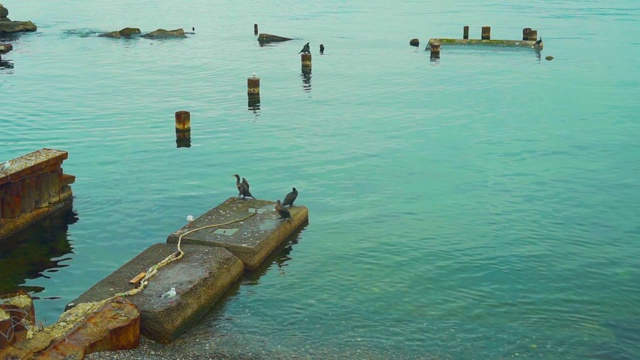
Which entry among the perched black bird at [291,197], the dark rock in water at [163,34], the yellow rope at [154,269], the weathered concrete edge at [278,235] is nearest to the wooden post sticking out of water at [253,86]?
the weathered concrete edge at [278,235]

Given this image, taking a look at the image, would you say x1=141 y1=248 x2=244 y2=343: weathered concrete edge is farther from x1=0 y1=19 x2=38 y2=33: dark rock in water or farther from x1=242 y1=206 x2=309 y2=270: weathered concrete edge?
x1=0 y1=19 x2=38 y2=33: dark rock in water

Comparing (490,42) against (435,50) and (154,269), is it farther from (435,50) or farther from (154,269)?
Answer: (154,269)

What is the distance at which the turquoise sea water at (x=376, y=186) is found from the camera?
49.4ft

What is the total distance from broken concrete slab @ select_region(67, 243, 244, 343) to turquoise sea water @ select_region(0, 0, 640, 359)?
395 mm

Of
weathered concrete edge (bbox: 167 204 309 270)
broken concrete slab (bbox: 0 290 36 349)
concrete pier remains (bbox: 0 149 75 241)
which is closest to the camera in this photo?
broken concrete slab (bbox: 0 290 36 349)

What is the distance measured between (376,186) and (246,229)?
7.29 m

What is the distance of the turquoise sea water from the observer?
49.4 ft

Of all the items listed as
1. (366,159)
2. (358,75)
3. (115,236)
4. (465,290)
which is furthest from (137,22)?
(465,290)

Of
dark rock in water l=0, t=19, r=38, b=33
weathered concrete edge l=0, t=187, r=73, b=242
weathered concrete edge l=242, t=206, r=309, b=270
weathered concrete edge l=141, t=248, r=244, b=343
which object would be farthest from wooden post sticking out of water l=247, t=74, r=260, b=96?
dark rock in water l=0, t=19, r=38, b=33

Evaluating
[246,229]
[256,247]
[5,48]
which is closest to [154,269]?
[256,247]

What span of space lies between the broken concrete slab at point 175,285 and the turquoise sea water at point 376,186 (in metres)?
0.40

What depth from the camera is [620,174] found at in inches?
1019

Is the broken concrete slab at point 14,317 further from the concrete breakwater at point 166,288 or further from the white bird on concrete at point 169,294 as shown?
the white bird on concrete at point 169,294

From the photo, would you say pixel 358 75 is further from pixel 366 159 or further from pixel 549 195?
pixel 549 195
